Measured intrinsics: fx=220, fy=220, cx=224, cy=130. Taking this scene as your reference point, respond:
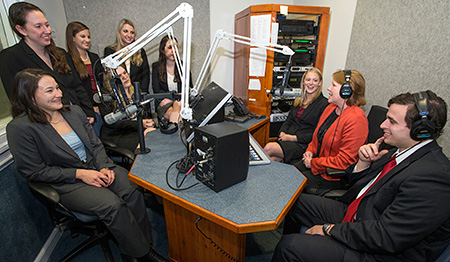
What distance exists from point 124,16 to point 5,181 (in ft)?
6.87

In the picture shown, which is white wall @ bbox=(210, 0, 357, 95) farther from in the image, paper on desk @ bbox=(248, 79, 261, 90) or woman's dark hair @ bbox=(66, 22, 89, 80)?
woman's dark hair @ bbox=(66, 22, 89, 80)

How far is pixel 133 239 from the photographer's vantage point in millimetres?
1306

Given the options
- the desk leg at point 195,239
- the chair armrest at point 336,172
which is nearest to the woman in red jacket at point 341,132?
the chair armrest at point 336,172

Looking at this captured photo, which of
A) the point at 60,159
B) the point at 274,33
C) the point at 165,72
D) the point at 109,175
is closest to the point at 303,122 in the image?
the point at 274,33

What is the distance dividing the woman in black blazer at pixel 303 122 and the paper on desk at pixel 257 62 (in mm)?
512

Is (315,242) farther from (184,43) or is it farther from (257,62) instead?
(257,62)

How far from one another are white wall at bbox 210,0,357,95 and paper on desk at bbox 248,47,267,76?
2.13ft

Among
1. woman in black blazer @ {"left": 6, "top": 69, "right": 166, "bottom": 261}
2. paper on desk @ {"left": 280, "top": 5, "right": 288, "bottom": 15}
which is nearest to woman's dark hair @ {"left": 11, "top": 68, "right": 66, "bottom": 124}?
woman in black blazer @ {"left": 6, "top": 69, "right": 166, "bottom": 261}

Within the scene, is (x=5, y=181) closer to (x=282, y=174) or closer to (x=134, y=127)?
(x=134, y=127)

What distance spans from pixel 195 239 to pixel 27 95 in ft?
4.02

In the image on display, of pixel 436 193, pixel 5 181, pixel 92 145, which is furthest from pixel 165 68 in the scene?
pixel 436 193

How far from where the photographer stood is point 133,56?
235cm

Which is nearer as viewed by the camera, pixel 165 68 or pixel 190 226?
pixel 190 226

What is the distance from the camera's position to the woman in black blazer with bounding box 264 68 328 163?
195 centimetres
